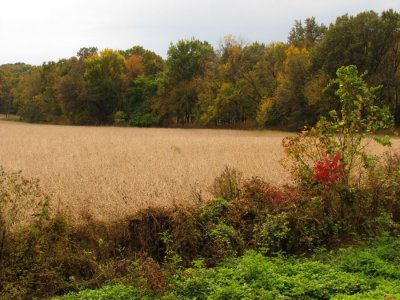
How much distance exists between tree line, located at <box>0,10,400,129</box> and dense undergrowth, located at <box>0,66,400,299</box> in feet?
85.6

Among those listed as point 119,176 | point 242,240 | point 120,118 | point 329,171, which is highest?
point 120,118

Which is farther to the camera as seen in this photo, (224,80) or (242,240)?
(224,80)

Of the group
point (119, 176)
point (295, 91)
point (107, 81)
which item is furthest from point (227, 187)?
point (107, 81)

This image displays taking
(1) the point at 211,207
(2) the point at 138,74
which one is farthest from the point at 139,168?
(2) the point at 138,74

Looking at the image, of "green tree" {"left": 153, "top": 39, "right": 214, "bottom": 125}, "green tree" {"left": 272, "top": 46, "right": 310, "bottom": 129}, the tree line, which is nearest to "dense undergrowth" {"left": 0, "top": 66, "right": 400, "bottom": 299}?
the tree line

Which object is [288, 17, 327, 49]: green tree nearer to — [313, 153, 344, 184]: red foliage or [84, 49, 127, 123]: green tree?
[84, 49, 127, 123]: green tree

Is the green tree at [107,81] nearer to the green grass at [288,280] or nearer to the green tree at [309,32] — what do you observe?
the green tree at [309,32]

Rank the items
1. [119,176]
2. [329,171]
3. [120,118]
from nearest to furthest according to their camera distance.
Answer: [329,171]
[119,176]
[120,118]

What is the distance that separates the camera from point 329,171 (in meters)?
8.78

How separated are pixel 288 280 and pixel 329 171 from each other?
350 cm

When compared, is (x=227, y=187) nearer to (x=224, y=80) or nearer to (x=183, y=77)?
(x=224, y=80)

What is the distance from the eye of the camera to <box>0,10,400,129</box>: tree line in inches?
1587

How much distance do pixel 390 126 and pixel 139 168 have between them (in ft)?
26.0

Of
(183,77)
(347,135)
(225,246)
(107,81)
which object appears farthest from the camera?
(107,81)
